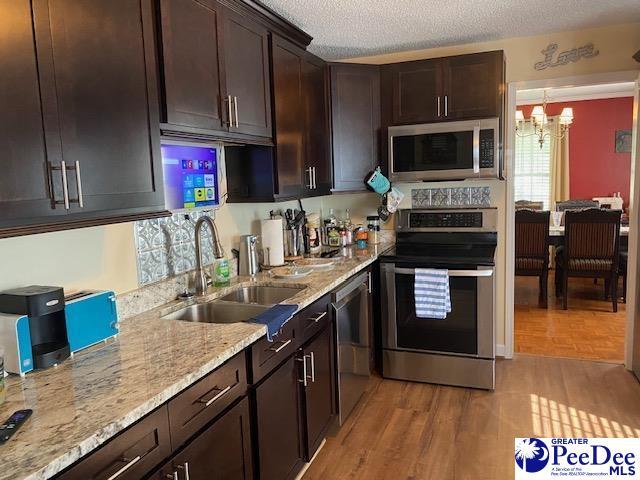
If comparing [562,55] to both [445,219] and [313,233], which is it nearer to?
[445,219]

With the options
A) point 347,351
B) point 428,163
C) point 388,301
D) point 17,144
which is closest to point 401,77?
point 428,163

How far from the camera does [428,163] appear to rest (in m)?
3.33

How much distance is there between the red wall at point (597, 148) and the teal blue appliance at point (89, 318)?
6806 mm

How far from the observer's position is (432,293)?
10.2 ft

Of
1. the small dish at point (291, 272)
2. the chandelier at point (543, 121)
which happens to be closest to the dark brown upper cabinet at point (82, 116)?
the small dish at point (291, 272)

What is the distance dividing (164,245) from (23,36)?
3.77 feet

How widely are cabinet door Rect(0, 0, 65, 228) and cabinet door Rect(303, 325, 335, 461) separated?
4.39 ft

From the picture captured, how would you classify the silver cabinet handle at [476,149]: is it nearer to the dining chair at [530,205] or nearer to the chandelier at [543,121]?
the chandelier at [543,121]

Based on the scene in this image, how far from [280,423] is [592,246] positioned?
4064 millimetres

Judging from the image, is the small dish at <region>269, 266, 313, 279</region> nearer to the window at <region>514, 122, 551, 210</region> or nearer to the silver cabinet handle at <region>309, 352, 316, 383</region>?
the silver cabinet handle at <region>309, 352, 316, 383</region>

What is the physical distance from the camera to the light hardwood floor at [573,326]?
3.80 metres

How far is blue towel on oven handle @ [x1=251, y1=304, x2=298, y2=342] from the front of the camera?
181cm

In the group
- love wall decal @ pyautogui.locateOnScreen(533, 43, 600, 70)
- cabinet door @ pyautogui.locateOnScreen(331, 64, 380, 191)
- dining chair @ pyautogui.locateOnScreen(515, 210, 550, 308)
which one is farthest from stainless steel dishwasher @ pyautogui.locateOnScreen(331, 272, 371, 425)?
dining chair @ pyautogui.locateOnScreen(515, 210, 550, 308)

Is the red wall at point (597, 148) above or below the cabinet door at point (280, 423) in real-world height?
above
